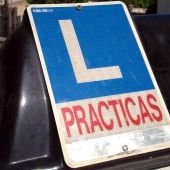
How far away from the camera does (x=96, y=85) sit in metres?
2.45

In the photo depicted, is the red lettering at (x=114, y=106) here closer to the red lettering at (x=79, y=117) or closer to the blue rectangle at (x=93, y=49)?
the blue rectangle at (x=93, y=49)

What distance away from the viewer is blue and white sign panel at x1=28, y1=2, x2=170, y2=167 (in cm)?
235

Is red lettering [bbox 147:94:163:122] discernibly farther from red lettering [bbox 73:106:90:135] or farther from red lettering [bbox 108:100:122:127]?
red lettering [bbox 73:106:90:135]

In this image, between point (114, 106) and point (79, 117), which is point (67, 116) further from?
point (114, 106)

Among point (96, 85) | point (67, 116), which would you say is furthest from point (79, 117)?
point (96, 85)

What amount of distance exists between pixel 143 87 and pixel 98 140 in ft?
1.38

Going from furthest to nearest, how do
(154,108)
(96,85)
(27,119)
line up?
1. (154,108)
2. (96,85)
3. (27,119)

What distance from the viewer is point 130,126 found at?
2.46m

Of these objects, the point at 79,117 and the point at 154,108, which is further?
the point at 154,108

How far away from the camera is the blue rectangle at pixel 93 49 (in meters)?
2.42

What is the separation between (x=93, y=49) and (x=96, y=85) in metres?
0.21

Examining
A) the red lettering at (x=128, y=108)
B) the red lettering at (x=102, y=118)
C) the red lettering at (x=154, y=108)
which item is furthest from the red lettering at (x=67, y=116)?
the red lettering at (x=154, y=108)

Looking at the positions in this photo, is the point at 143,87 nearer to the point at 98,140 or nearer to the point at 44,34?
the point at 98,140

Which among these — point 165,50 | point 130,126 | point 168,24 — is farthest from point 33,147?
point 168,24
